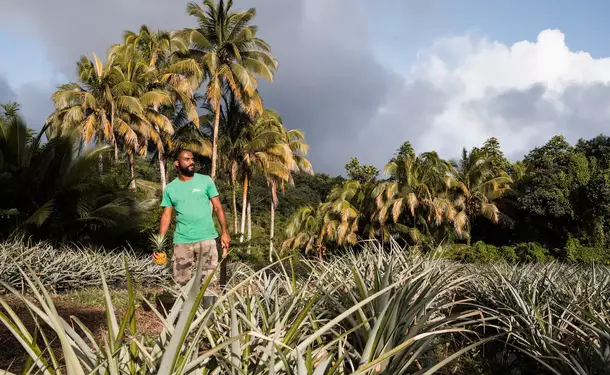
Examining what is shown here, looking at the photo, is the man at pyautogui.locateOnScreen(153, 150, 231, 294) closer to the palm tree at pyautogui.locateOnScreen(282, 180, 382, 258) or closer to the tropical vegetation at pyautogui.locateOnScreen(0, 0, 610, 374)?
the tropical vegetation at pyautogui.locateOnScreen(0, 0, 610, 374)

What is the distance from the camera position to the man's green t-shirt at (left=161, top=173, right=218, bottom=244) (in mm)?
4273

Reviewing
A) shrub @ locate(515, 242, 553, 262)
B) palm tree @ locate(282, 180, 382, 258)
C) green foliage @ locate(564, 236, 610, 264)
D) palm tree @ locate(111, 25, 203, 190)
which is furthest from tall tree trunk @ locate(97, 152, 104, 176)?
green foliage @ locate(564, 236, 610, 264)

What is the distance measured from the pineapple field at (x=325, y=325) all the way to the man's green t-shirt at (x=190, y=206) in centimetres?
65

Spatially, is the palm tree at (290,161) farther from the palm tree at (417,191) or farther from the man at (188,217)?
the man at (188,217)

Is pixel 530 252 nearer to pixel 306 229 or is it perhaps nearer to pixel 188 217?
pixel 306 229

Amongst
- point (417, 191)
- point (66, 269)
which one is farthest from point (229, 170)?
point (66, 269)

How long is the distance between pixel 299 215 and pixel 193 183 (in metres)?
26.0

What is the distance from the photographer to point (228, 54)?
876 inches

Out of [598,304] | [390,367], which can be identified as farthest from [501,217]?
[390,367]

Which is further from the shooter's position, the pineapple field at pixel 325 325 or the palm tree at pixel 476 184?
the palm tree at pixel 476 184

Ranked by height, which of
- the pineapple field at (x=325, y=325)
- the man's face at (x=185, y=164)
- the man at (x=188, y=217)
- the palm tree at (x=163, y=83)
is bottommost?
the pineapple field at (x=325, y=325)

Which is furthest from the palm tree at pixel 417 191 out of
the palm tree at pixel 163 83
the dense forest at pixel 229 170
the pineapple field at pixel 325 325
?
the pineapple field at pixel 325 325

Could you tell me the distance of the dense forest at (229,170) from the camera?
37.0ft

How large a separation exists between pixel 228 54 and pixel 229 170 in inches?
289
